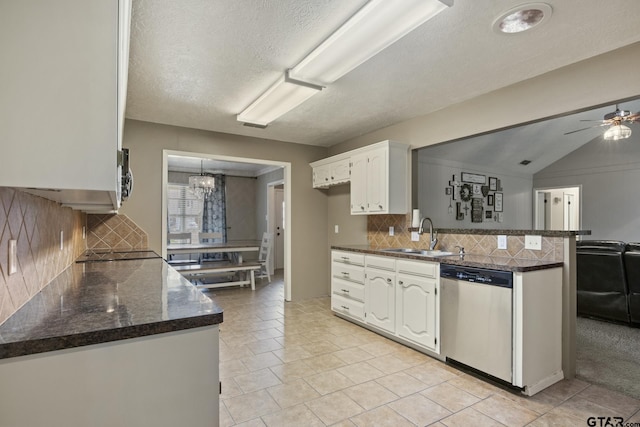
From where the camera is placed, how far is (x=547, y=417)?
6.55 ft

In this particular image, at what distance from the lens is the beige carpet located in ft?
7.93

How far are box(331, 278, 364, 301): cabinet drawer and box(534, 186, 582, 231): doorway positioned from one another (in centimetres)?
581

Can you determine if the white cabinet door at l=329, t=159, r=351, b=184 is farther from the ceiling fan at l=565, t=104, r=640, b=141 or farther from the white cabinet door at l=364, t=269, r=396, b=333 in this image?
the ceiling fan at l=565, t=104, r=640, b=141

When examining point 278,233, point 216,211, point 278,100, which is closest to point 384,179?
point 278,100

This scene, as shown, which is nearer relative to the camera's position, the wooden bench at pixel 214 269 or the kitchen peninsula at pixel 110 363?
the kitchen peninsula at pixel 110 363

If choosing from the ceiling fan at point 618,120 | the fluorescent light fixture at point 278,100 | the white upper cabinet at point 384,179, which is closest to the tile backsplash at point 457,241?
the white upper cabinet at point 384,179

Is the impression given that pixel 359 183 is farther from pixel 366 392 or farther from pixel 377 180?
pixel 366 392

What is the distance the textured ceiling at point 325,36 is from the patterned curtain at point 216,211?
185 inches

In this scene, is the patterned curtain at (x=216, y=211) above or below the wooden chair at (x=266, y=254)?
above

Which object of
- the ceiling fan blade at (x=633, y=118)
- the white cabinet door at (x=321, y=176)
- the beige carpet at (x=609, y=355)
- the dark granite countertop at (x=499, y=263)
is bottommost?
the beige carpet at (x=609, y=355)

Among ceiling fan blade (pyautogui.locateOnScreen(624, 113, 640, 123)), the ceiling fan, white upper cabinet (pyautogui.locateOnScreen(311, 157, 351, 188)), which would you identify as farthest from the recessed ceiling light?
ceiling fan blade (pyautogui.locateOnScreen(624, 113, 640, 123))

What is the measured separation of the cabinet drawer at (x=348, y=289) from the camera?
12.2 ft

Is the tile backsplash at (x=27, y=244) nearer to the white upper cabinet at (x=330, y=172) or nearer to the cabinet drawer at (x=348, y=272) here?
the cabinet drawer at (x=348, y=272)

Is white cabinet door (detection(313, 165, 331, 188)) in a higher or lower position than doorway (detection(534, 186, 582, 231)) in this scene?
higher
